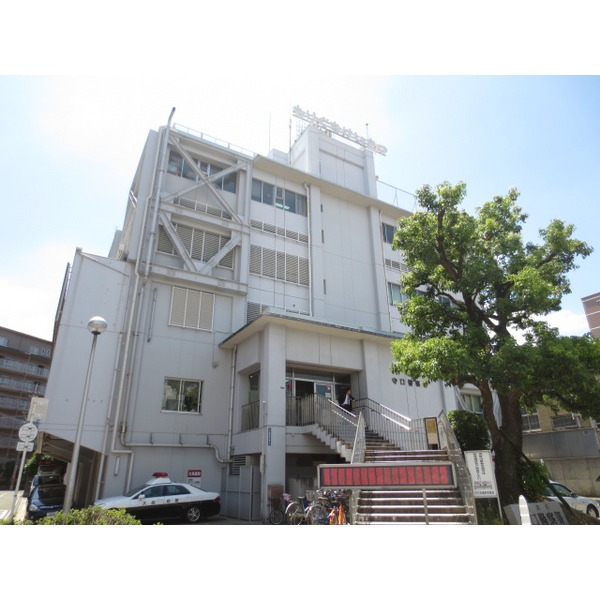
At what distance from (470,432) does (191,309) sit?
12.7 meters

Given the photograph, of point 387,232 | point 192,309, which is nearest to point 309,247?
point 387,232

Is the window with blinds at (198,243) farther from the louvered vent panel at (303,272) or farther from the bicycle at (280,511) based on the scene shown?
the bicycle at (280,511)

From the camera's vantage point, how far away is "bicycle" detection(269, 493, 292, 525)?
44.6 feet

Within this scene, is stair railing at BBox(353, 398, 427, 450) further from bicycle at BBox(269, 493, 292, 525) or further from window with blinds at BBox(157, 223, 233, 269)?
window with blinds at BBox(157, 223, 233, 269)

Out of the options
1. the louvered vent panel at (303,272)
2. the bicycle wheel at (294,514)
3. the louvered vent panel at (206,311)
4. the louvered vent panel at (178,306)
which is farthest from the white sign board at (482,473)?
the louvered vent panel at (303,272)

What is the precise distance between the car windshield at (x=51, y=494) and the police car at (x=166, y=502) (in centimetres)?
392

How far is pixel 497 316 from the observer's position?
41.7ft

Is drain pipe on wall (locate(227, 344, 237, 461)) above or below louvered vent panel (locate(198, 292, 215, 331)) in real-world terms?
below

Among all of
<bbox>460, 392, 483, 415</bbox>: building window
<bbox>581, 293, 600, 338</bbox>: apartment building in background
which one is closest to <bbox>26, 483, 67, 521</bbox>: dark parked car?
<bbox>460, 392, 483, 415</bbox>: building window

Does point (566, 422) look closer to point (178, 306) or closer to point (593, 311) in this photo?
point (593, 311)

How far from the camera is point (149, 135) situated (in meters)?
20.6

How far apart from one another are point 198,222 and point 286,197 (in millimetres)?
5812
